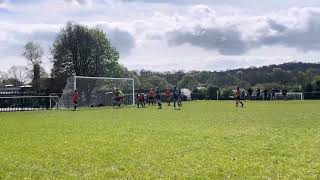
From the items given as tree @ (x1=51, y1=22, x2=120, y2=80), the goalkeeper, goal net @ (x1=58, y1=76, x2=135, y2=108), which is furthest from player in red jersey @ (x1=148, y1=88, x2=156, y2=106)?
tree @ (x1=51, y1=22, x2=120, y2=80)

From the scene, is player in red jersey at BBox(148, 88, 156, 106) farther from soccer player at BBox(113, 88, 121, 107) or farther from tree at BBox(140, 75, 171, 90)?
tree at BBox(140, 75, 171, 90)

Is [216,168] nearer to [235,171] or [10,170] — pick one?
[235,171]

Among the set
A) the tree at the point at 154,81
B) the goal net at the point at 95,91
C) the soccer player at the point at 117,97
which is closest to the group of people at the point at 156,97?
the soccer player at the point at 117,97

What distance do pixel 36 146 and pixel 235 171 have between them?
710cm

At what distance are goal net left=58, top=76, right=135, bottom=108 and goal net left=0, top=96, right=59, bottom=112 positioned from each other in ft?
7.41

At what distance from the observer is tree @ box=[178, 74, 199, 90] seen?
12746 cm

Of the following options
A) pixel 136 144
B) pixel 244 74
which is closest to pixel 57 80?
pixel 244 74

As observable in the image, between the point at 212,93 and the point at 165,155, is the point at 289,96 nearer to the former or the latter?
the point at 212,93

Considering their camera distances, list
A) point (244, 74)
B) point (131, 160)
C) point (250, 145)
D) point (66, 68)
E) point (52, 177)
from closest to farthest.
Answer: point (52, 177), point (131, 160), point (250, 145), point (66, 68), point (244, 74)

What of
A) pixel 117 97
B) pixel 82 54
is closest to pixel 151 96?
pixel 117 97

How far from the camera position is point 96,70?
82812mm

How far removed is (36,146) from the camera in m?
15.1

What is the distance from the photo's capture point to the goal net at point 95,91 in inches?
2128

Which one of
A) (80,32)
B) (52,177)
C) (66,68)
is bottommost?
(52,177)
